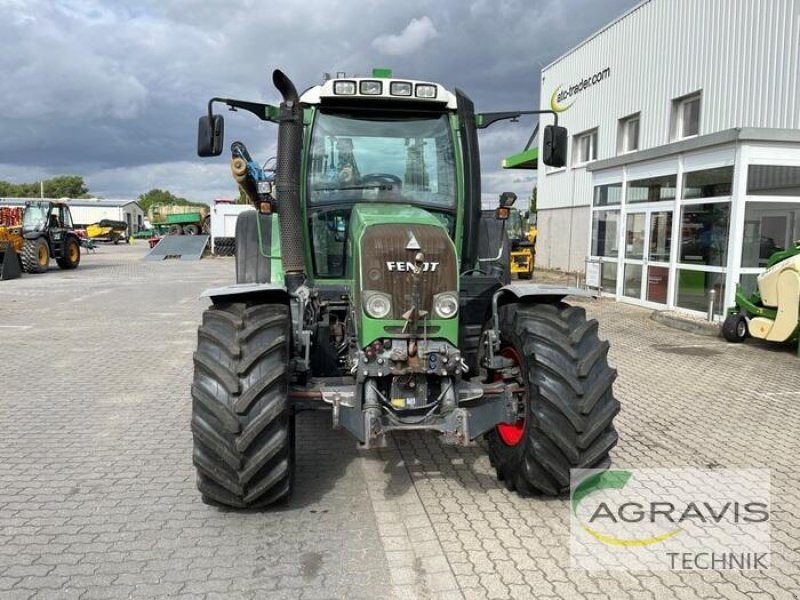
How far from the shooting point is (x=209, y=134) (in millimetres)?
4586

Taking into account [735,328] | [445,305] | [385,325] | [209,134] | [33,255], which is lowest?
[735,328]

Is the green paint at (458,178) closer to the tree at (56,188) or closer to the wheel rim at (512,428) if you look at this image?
the wheel rim at (512,428)

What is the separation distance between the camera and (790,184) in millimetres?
10797

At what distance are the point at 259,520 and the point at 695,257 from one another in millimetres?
10677

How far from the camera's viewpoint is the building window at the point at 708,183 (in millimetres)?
11133

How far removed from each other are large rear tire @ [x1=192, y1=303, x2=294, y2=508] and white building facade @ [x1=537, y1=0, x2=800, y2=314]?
9689mm

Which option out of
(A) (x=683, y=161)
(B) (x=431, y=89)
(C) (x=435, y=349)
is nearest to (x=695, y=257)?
(A) (x=683, y=161)

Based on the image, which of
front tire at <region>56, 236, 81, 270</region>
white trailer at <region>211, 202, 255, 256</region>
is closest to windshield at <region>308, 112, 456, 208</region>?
front tire at <region>56, 236, 81, 270</region>

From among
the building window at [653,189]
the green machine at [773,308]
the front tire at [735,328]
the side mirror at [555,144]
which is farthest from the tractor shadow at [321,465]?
the building window at [653,189]

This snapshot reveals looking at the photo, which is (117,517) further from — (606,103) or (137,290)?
(606,103)

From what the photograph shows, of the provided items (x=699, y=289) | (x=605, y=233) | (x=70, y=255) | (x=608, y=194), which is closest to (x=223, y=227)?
(x=70, y=255)

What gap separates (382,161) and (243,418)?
2342mm

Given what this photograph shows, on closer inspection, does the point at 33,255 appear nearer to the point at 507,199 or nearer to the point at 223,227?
the point at 223,227

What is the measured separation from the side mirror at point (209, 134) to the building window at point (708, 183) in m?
9.38
